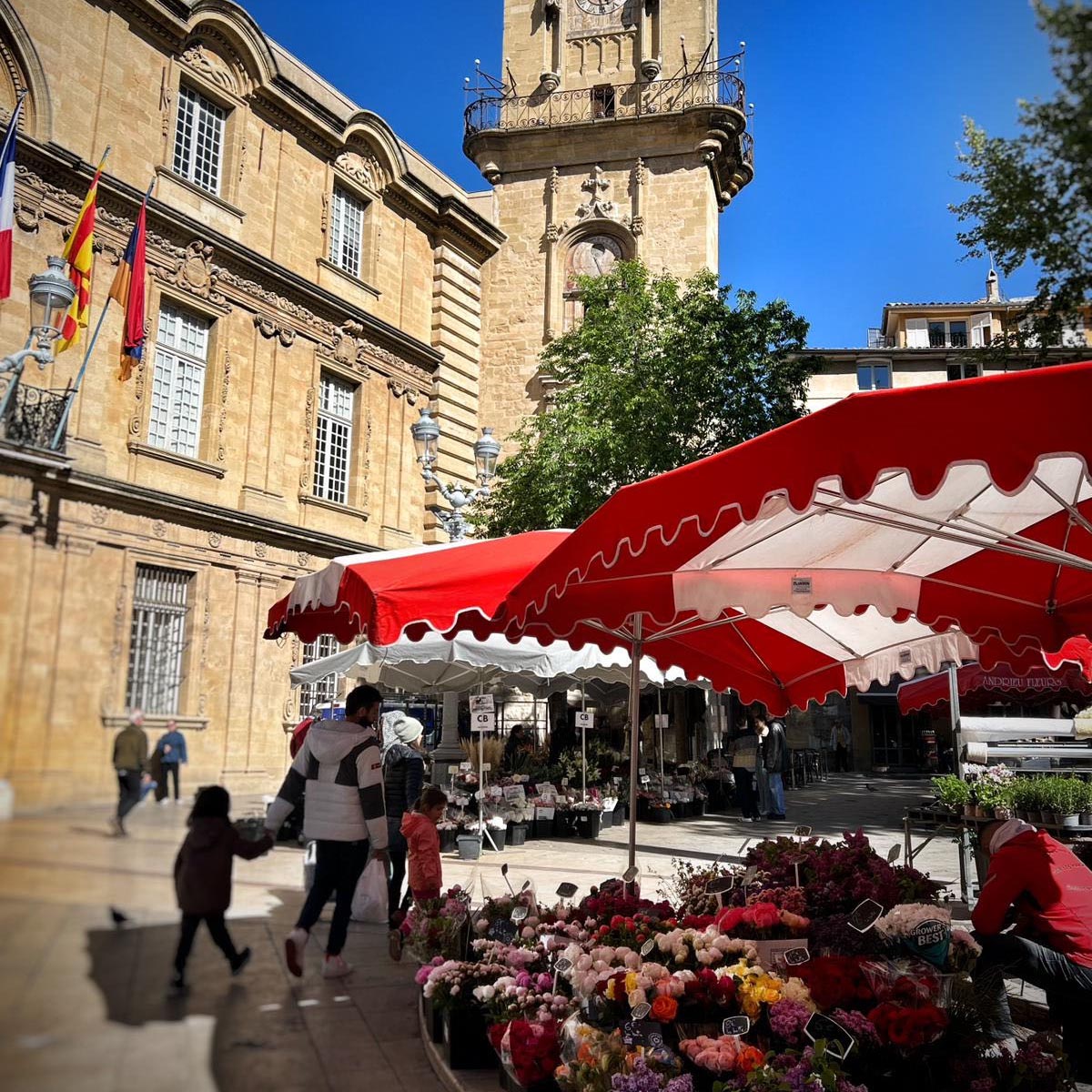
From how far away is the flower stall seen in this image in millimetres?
3291

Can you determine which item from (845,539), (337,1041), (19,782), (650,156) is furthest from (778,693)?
(650,156)

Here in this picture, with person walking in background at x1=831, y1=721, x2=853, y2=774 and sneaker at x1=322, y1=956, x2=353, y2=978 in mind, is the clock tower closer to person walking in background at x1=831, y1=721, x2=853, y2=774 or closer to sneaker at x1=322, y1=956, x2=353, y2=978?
person walking in background at x1=831, y1=721, x2=853, y2=774

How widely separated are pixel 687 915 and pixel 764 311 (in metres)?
18.2

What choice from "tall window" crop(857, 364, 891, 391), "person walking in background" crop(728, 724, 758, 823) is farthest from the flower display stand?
"tall window" crop(857, 364, 891, 391)

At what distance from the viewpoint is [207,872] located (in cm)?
109

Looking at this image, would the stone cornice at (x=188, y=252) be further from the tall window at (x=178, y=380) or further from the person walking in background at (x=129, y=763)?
the person walking in background at (x=129, y=763)

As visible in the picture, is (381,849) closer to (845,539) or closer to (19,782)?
(19,782)

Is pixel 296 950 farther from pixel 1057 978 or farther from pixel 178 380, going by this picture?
pixel 1057 978

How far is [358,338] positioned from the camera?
2.20 metres

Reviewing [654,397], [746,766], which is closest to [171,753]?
[746,766]

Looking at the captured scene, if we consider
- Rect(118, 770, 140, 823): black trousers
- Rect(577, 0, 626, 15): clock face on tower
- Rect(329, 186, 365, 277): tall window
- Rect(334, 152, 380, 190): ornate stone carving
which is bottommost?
Rect(118, 770, 140, 823): black trousers

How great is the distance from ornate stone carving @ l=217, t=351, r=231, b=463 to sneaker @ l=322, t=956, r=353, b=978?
0.75m

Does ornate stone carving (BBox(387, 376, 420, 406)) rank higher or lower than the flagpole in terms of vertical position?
higher

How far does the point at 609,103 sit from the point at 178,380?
102 feet
